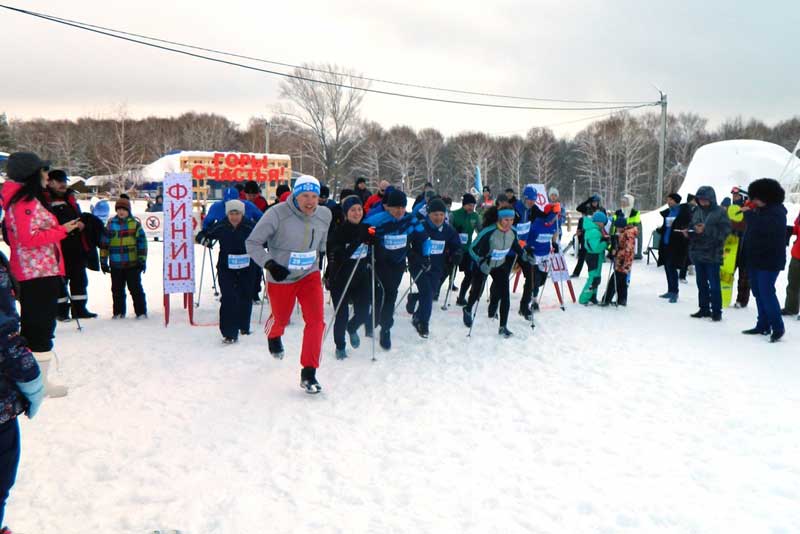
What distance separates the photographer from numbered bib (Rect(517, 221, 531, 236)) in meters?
8.77

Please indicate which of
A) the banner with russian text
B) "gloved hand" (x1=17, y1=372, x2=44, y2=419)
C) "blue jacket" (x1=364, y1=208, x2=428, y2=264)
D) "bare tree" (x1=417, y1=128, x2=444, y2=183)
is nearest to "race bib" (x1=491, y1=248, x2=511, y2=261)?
"blue jacket" (x1=364, y1=208, x2=428, y2=264)

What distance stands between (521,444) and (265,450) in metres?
1.97

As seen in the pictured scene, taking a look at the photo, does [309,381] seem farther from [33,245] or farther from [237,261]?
[33,245]

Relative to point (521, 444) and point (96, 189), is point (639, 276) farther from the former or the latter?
point (96, 189)

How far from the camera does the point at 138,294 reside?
26.2 feet

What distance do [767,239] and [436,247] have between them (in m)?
4.37

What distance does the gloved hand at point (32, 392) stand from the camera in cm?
245

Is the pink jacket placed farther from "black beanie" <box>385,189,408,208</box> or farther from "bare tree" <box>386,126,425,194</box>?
"bare tree" <box>386,126,425,194</box>

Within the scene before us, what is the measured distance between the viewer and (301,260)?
5.03 metres

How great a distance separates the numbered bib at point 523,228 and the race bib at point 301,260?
460cm

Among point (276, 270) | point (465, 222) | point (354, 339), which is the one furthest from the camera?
point (465, 222)

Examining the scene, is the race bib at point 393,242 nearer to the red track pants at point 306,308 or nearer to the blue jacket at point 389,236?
the blue jacket at point 389,236

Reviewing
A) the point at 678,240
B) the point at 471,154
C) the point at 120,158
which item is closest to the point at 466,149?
the point at 471,154

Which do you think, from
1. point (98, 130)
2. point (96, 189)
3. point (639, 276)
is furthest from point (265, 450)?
point (98, 130)
